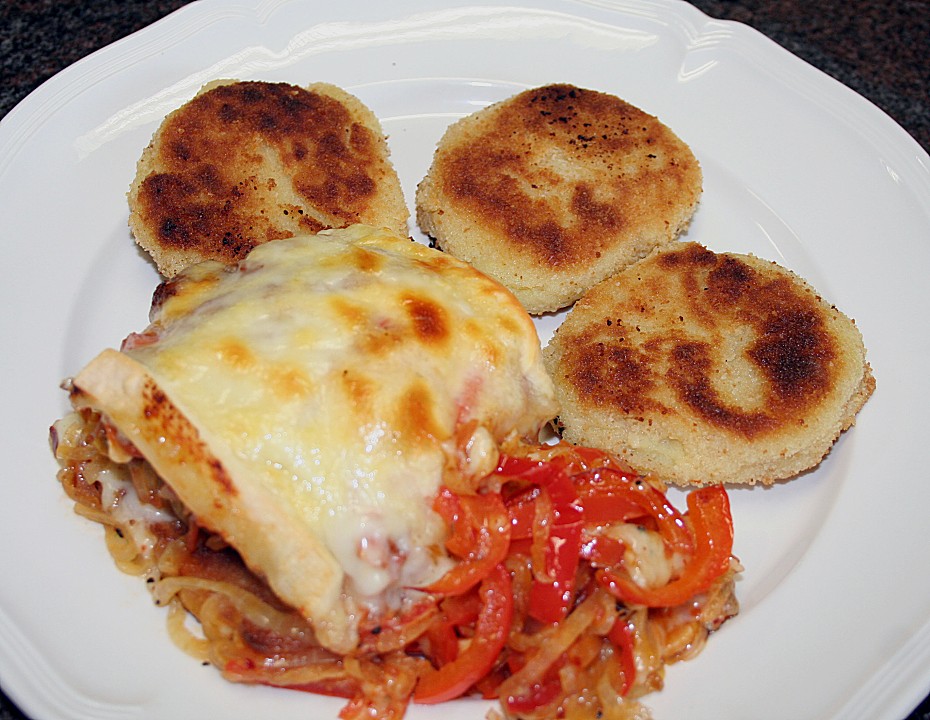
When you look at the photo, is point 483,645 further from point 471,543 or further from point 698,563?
point 698,563

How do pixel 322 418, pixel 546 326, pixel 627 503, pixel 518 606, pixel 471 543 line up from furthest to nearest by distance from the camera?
pixel 546 326, pixel 627 503, pixel 518 606, pixel 471 543, pixel 322 418

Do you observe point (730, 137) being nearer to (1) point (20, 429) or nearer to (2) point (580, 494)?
(2) point (580, 494)

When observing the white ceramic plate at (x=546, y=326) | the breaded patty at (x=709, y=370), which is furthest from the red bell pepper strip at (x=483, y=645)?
the breaded patty at (x=709, y=370)

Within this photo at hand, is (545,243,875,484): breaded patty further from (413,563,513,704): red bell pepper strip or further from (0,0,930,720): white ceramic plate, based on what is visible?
(413,563,513,704): red bell pepper strip

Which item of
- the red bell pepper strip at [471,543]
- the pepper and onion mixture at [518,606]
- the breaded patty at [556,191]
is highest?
the breaded patty at [556,191]

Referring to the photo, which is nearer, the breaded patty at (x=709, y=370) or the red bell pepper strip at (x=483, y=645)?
the red bell pepper strip at (x=483, y=645)

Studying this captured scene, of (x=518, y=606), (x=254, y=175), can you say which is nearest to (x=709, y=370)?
(x=518, y=606)

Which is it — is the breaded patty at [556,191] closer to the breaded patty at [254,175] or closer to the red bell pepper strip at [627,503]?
the breaded patty at [254,175]
